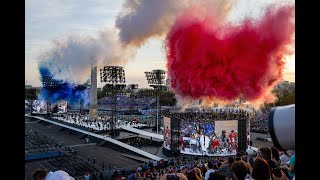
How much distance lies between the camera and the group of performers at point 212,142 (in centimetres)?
2641

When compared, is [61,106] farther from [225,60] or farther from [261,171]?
[261,171]

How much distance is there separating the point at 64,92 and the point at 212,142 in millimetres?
55679

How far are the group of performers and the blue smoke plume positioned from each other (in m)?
50.9

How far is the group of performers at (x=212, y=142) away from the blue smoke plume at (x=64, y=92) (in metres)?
50.9

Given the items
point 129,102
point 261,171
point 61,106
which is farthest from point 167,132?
point 129,102

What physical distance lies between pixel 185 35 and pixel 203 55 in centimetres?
212

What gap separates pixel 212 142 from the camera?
2647cm

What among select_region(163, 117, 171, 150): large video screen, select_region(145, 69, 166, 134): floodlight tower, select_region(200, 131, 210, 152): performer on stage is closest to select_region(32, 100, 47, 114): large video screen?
select_region(145, 69, 166, 134): floodlight tower

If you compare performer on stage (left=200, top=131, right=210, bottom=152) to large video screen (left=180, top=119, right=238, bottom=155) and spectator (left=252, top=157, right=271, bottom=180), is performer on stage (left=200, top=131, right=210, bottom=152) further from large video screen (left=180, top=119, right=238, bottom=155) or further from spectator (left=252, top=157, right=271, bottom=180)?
spectator (left=252, top=157, right=271, bottom=180)

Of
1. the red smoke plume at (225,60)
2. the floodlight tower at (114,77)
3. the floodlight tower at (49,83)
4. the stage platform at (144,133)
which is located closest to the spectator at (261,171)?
the red smoke plume at (225,60)

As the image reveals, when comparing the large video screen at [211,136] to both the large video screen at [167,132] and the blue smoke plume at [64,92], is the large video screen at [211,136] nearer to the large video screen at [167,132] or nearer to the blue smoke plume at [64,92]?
the large video screen at [167,132]

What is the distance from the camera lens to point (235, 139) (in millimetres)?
27156
